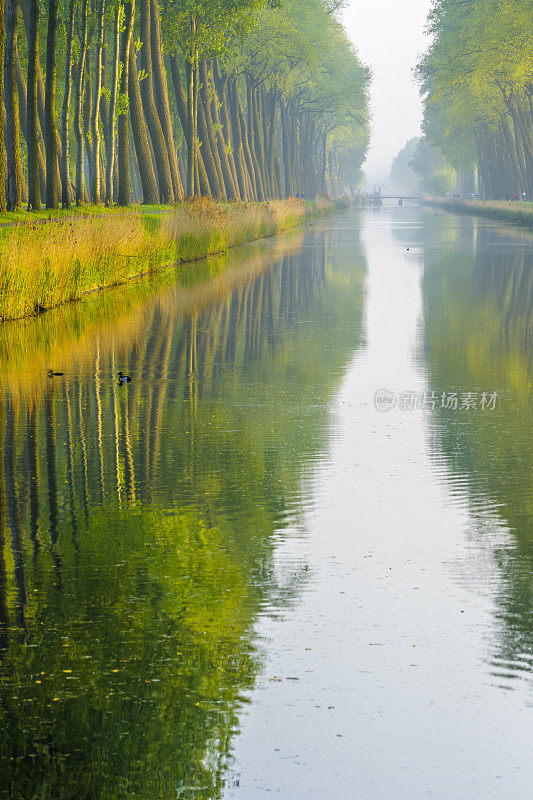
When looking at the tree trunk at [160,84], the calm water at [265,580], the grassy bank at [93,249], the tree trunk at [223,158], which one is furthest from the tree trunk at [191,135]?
the calm water at [265,580]

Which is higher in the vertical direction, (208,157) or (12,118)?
(12,118)

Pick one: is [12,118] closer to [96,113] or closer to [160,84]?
[96,113]

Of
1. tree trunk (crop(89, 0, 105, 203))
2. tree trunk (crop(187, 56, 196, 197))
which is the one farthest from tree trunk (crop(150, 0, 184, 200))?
tree trunk (crop(187, 56, 196, 197))

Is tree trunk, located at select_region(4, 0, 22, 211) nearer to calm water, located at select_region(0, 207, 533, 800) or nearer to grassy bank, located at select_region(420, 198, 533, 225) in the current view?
calm water, located at select_region(0, 207, 533, 800)

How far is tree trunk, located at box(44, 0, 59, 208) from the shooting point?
111 ft

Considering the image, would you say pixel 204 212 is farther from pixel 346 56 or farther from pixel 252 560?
pixel 346 56

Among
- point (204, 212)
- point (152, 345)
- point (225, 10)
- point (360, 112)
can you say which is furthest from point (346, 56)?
point (152, 345)

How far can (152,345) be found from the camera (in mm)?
16547

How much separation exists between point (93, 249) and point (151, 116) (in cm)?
2155

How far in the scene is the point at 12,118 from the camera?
29.6 m

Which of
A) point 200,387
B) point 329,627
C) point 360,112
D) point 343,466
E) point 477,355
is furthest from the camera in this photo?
point 360,112

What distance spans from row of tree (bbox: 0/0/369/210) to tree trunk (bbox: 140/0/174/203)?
1.6 inches

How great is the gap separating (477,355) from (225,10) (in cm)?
3679

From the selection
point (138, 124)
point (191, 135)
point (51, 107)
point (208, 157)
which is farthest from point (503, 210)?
point (51, 107)
